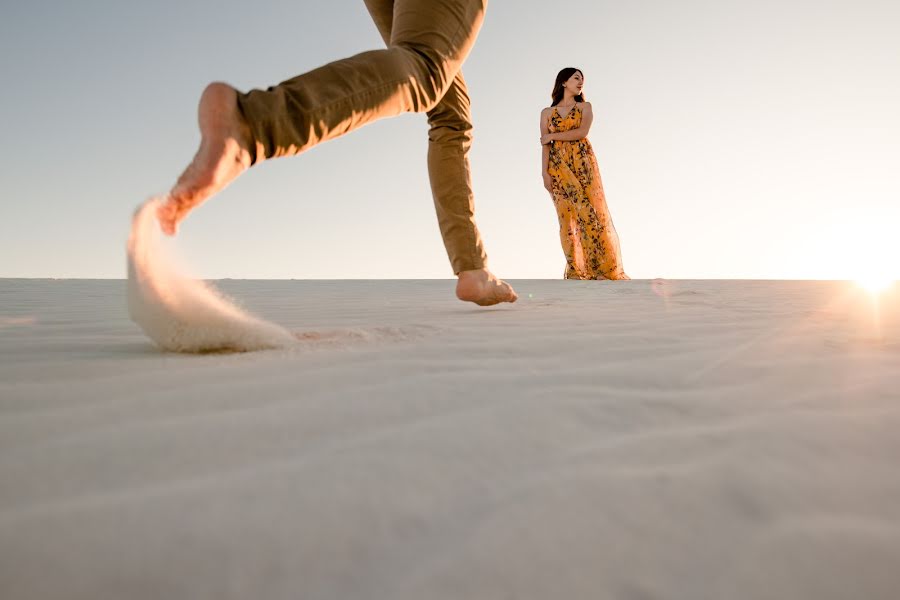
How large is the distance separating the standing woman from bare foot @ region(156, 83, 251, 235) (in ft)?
19.3

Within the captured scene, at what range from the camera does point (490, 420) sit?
0.86 m

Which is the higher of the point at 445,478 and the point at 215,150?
the point at 215,150

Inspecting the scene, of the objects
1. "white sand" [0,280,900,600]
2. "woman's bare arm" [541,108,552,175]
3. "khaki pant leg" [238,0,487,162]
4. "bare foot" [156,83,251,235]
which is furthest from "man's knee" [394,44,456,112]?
"woman's bare arm" [541,108,552,175]

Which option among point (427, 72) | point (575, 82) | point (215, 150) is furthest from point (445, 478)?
point (575, 82)

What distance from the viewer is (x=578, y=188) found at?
6.73m

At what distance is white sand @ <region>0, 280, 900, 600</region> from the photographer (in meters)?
0.50

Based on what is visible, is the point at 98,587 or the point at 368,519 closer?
the point at 98,587

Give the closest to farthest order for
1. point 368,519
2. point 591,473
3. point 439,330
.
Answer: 1. point 368,519
2. point 591,473
3. point 439,330

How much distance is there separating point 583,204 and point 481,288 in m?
4.76

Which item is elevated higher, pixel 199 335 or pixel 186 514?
pixel 199 335

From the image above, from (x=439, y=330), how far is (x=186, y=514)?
124 cm

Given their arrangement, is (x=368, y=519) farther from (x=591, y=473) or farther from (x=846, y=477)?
(x=846, y=477)

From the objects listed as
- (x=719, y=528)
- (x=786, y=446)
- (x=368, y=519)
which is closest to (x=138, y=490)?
(x=368, y=519)

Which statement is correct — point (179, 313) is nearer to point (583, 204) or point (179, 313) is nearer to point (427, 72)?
point (427, 72)
